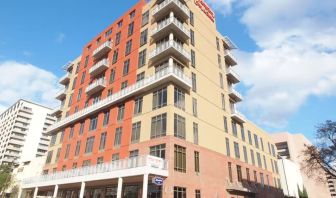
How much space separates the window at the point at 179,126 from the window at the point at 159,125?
4.33ft

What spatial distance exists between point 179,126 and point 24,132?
122 m

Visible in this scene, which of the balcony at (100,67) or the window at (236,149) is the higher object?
the balcony at (100,67)

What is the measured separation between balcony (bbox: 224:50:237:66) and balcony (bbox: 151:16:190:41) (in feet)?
49.6

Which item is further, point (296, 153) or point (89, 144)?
point (296, 153)

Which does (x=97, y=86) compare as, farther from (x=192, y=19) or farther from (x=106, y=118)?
(x=192, y=19)

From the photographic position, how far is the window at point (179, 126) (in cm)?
3126

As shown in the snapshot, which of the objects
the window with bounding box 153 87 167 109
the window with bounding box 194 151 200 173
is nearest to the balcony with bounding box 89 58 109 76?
the window with bounding box 153 87 167 109

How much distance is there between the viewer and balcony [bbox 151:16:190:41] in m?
36.3

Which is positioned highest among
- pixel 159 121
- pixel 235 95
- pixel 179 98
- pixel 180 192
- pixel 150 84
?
pixel 235 95

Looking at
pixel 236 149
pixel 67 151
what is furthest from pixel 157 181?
pixel 67 151

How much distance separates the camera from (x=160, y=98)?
33594mm

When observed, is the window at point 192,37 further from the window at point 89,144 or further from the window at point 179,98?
the window at point 89,144

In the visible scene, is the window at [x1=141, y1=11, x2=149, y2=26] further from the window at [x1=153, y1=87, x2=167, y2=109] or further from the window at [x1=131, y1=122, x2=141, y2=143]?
the window at [x1=131, y1=122, x2=141, y2=143]

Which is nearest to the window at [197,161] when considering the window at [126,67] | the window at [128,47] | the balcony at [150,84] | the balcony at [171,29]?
the balcony at [150,84]
